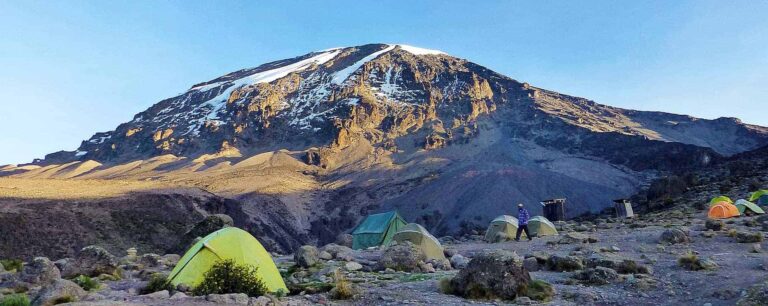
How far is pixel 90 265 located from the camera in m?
14.2

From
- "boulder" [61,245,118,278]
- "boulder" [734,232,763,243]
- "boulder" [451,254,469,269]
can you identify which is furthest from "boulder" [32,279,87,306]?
"boulder" [734,232,763,243]

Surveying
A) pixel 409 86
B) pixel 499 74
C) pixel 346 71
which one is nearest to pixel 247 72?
pixel 346 71

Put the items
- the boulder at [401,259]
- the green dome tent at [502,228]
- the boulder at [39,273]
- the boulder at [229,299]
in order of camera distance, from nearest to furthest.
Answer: the boulder at [229,299] < the boulder at [39,273] < the boulder at [401,259] < the green dome tent at [502,228]

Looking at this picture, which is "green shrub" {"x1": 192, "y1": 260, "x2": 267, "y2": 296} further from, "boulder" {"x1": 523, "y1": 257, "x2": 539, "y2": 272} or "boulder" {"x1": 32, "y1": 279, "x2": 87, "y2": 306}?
"boulder" {"x1": 523, "y1": 257, "x2": 539, "y2": 272}

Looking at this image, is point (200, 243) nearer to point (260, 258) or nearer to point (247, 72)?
point (260, 258)

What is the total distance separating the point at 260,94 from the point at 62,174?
152 feet

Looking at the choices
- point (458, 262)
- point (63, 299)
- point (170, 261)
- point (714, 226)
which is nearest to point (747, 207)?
point (714, 226)

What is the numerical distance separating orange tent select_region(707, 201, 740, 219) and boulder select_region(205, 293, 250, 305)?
85.8 ft

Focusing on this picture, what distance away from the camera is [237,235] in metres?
11.6

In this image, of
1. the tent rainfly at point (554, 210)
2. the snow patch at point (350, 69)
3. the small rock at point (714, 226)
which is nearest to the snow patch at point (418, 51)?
the snow patch at point (350, 69)

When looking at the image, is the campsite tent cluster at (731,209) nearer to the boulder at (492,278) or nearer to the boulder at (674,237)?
the boulder at (674,237)

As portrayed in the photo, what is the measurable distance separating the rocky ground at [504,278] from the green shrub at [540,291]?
0.13 meters

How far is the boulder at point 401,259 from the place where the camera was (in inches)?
547

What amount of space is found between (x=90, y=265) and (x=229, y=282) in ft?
22.9
